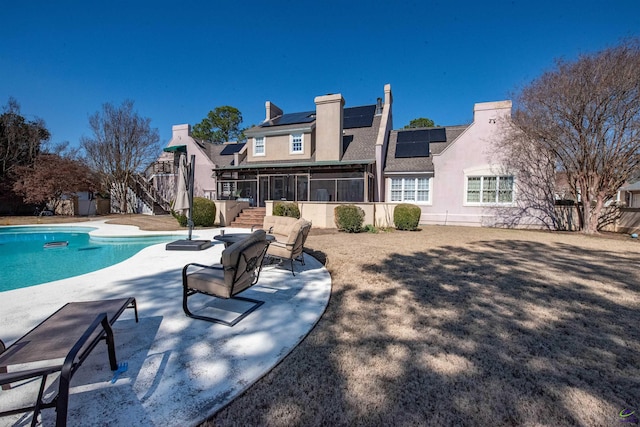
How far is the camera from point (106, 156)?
951 inches

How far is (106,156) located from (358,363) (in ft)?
96.3

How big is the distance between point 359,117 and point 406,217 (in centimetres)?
1079

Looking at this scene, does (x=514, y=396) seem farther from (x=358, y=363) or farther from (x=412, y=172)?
(x=412, y=172)

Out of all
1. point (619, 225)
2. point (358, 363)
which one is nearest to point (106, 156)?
point (358, 363)

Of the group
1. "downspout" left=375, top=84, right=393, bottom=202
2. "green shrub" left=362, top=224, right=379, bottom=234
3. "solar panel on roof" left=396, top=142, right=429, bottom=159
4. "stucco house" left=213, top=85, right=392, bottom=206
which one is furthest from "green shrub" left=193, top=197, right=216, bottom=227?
"solar panel on roof" left=396, top=142, right=429, bottom=159

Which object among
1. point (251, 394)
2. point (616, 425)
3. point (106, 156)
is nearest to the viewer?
point (616, 425)

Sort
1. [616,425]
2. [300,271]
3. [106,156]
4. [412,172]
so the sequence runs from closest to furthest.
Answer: [616,425], [300,271], [412,172], [106,156]

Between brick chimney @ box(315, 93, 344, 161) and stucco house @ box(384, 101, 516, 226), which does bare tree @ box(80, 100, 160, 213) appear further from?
stucco house @ box(384, 101, 516, 226)

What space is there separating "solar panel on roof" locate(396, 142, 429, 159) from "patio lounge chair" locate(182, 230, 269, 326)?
17.0 m

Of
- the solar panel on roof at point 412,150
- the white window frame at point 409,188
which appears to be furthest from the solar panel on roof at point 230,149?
the white window frame at point 409,188

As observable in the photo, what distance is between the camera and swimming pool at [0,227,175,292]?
645 cm

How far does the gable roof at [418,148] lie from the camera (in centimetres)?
1827

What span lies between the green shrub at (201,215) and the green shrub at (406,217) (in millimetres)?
9516

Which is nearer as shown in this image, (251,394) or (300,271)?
(251,394)
